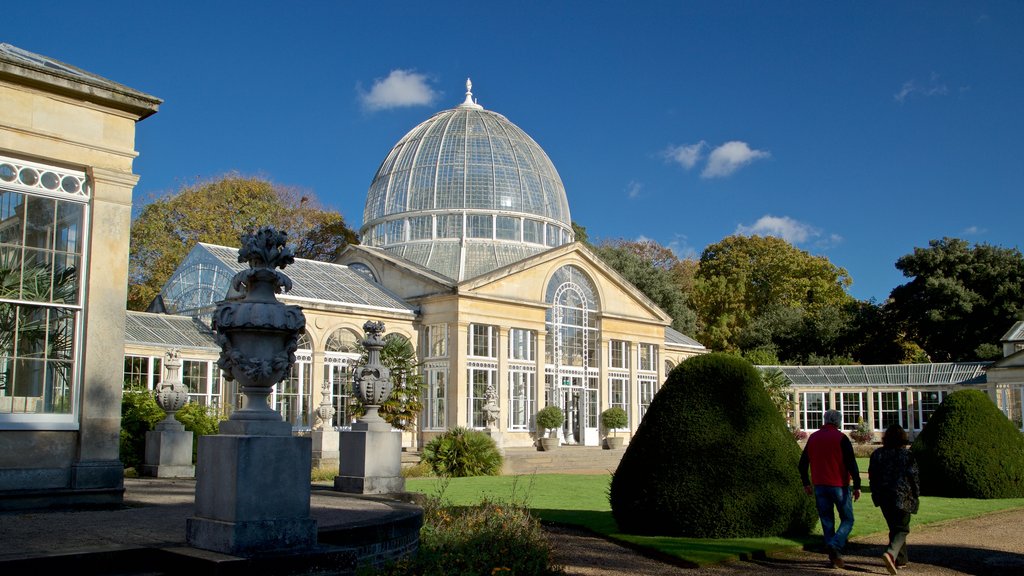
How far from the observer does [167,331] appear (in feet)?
94.5

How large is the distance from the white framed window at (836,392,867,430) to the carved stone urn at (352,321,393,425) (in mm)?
36210

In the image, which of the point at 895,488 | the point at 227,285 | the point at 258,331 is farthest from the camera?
the point at 227,285

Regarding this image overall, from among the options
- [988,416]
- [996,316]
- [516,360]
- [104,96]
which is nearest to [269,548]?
[104,96]

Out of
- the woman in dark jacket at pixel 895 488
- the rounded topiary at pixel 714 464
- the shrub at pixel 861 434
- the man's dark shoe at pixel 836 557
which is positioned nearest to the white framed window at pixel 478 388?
the shrub at pixel 861 434

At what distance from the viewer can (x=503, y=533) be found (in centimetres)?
952

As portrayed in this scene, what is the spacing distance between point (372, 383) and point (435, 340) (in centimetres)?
1923

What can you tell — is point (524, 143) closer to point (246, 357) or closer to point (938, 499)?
point (938, 499)

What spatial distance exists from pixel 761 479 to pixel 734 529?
70cm

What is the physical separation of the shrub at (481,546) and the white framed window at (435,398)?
70.7 ft

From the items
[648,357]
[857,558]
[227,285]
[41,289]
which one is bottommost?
[857,558]

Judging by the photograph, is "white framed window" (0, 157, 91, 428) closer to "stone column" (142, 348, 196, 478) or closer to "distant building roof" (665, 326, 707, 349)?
"stone column" (142, 348, 196, 478)

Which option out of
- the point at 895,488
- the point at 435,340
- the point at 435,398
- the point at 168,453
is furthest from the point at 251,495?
the point at 435,340

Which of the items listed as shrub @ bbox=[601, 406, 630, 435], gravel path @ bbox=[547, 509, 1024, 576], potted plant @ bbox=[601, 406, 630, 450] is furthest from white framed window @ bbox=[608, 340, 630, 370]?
gravel path @ bbox=[547, 509, 1024, 576]

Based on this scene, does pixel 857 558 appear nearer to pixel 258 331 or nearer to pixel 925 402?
pixel 258 331
